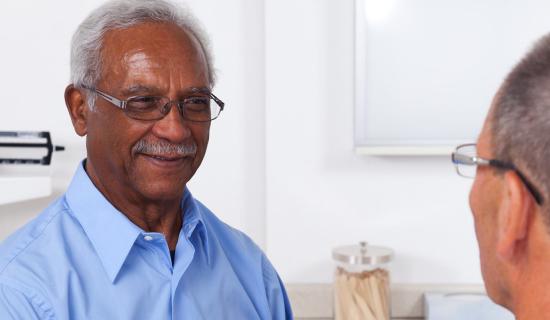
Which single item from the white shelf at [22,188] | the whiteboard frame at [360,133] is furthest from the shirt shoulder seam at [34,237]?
the whiteboard frame at [360,133]

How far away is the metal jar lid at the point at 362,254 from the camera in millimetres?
1353

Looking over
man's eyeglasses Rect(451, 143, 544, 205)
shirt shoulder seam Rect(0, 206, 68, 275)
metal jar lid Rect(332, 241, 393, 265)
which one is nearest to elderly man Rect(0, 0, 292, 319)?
shirt shoulder seam Rect(0, 206, 68, 275)

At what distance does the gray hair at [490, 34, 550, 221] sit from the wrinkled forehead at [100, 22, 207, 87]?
432mm

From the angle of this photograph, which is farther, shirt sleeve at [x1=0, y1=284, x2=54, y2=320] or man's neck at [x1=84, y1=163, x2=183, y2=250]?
man's neck at [x1=84, y1=163, x2=183, y2=250]

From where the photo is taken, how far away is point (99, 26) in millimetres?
839

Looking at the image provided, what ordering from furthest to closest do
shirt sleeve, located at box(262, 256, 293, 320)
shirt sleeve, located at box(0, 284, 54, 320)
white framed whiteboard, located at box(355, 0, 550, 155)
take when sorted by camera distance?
white framed whiteboard, located at box(355, 0, 550, 155) < shirt sleeve, located at box(262, 256, 293, 320) < shirt sleeve, located at box(0, 284, 54, 320)

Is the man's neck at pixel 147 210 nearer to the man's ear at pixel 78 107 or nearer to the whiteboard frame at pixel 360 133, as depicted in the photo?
the man's ear at pixel 78 107

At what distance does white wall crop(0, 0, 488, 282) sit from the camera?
1.44m

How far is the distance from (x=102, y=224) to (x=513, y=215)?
0.52 meters

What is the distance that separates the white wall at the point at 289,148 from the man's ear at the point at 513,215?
87cm

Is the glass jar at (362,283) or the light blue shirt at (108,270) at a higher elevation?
the light blue shirt at (108,270)

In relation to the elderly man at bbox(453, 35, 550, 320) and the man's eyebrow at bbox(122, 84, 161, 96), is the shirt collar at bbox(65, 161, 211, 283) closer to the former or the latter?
the man's eyebrow at bbox(122, 84, 161, 96)

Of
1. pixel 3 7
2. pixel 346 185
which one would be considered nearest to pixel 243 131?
pixel 346 185

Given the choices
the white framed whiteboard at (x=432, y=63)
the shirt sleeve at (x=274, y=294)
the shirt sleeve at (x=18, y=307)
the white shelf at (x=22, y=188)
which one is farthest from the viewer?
the white framed whiteboard at (x=432, y=63)
